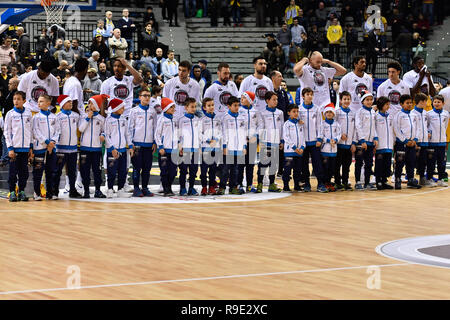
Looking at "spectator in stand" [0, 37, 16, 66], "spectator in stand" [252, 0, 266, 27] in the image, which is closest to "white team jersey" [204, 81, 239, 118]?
"spectator in stand" [0, 37, 16, 66]

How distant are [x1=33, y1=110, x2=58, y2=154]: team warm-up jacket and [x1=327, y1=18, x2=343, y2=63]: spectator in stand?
17.3 m

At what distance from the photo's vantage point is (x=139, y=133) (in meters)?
13.7


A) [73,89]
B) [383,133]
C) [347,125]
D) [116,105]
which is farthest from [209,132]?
[383,133]

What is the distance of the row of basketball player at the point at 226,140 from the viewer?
A: 42.8ft

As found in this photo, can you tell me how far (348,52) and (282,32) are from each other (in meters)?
2.46

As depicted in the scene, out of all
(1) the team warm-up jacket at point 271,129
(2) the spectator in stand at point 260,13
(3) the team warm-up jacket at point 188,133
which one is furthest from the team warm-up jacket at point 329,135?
(2) the spectator in stand at point 260,13

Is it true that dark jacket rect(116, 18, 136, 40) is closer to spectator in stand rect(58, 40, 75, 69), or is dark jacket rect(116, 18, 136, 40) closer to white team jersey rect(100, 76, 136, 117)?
spectator in stand rect(58, 40, 75, 69)

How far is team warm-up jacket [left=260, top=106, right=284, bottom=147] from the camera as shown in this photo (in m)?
14.5

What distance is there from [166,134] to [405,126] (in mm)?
4359

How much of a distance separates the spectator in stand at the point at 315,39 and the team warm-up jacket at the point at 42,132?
657 inches

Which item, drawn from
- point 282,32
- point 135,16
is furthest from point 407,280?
point 135,16

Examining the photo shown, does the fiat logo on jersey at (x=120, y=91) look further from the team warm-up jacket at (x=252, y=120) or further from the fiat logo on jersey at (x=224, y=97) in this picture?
the team warm-up jacket at (x=252, y=120)

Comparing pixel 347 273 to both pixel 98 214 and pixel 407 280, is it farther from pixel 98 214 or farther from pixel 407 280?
pixel 98 214

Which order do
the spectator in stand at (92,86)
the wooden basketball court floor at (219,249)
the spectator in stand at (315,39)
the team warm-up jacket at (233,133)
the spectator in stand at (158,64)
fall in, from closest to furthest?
1. the wooden basketball court floor at (219,249)
2. the team warm-up jacket at (233,133)
3. the spectator in stand at (92,86)
4. the spectator in stand at (158,64)
5. the spectator in stand at (315,39)
